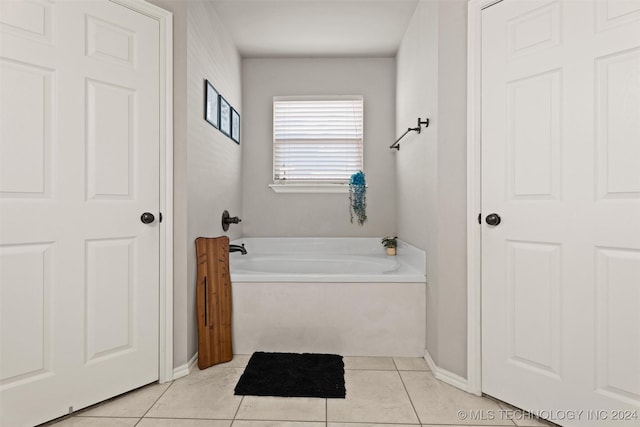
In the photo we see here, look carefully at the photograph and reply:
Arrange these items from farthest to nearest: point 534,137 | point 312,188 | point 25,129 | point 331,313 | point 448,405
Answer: point 312,188 → point 331,313 → point 448,405 → point 534,137 → point 25,129

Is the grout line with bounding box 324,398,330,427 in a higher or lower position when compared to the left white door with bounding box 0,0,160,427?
lower

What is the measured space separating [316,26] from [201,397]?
2.78 m

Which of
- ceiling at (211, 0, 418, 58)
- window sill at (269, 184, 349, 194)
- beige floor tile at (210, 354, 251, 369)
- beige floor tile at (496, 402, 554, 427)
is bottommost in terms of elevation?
beige floor tile at (496, 402, 554, 427)

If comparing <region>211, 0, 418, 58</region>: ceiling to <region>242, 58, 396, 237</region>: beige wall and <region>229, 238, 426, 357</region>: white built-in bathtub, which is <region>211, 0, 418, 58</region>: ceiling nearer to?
<region>242, 58, 396, 237</region>: beige wall

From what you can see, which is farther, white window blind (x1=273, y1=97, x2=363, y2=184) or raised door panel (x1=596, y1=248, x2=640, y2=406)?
white window blind (x1=273, y1=97, x2=363, y2=184)

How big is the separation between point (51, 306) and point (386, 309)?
1765mm

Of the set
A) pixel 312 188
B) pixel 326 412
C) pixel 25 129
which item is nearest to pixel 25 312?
pixel 25 129

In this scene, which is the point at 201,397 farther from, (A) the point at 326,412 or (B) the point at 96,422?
(A) the point at 326,412

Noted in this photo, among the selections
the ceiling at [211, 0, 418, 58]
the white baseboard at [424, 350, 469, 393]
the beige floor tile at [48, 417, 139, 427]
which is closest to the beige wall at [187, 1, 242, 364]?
the ceiling at [211, 0, 418, 58]

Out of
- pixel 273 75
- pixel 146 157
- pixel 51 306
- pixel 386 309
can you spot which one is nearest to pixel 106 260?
pixel 51 306

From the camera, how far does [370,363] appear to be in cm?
224

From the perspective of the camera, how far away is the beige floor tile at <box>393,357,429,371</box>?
7.14 feet

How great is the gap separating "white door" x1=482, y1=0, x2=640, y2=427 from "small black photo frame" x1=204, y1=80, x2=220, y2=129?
170 cm

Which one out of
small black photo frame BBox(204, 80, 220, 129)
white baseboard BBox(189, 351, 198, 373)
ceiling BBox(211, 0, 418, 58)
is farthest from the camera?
ceiling BBox(211, 0, 418, 58)
